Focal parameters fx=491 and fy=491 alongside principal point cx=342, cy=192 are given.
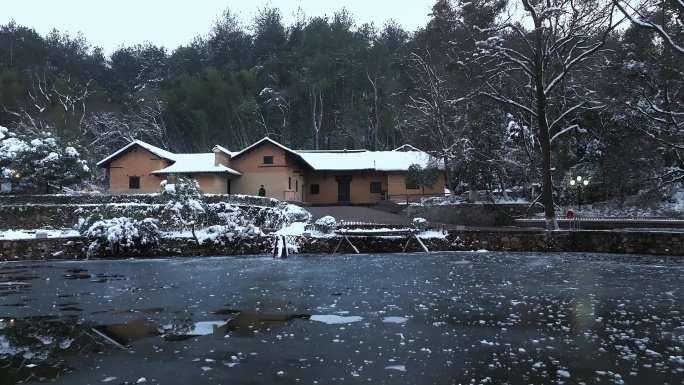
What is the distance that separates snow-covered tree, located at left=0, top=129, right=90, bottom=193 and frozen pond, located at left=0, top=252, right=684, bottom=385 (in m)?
18.1

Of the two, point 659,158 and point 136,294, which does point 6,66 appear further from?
point 659,158

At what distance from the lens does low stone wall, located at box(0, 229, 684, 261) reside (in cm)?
2122

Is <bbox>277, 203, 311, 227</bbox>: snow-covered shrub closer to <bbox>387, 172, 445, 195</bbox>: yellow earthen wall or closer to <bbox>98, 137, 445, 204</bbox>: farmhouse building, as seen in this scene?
<bbox>98, 137, 445, 204</bbox>: farmhouse building

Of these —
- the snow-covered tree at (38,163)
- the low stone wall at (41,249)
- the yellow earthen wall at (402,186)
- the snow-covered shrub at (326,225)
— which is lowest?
the low stone wall at (41,249)

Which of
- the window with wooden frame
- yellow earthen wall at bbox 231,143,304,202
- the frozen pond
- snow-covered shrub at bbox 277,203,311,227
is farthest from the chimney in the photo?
the frozen pond

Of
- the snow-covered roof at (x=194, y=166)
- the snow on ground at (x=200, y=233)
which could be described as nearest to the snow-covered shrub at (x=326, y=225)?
the snow on ground at (x=200, y=233)

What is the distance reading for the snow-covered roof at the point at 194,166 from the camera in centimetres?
3678

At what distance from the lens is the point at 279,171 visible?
3997 cm

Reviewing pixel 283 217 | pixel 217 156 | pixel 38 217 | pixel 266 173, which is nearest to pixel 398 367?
pixel 283 217

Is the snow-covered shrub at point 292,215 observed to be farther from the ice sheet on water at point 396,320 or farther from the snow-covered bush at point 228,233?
the ice sheet on water at point 396,320

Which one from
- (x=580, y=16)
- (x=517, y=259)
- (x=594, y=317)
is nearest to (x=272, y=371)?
(x=594, y=317)

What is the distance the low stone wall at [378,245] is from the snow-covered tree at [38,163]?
10696 millimetres

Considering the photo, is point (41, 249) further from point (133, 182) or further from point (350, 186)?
point (350, 186)

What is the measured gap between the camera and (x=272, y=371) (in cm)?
580
